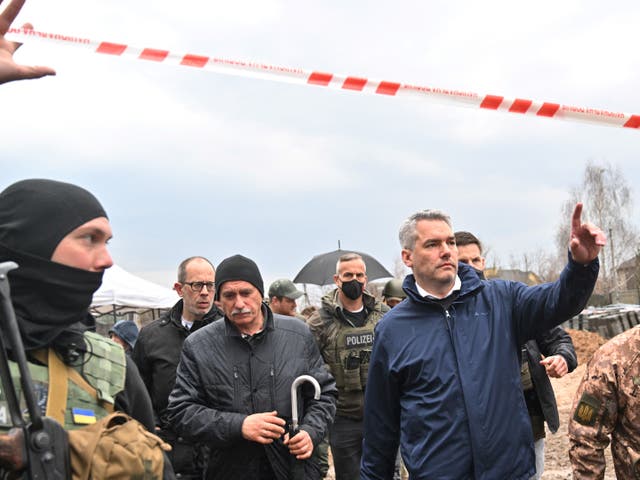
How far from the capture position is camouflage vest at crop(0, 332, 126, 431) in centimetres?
201

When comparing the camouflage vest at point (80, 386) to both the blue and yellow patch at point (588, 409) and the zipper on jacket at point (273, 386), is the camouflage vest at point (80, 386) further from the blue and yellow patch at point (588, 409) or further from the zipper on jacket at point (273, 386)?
the blue and yellow patch at point (588, 409)

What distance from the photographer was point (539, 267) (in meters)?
74.1

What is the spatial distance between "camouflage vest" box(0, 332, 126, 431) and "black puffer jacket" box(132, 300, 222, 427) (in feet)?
10.0

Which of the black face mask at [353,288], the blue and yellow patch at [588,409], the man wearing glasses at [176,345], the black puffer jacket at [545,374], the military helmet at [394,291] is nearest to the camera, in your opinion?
the blue and yellow patch at [588,409]

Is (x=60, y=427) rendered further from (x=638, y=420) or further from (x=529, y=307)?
(x=638, y=420)

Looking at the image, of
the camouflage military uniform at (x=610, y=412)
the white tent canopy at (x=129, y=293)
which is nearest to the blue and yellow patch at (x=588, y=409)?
the camouflage military uniform at (x=610, y=412)

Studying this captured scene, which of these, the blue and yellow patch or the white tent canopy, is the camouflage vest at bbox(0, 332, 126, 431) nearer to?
the blue and yellow patch

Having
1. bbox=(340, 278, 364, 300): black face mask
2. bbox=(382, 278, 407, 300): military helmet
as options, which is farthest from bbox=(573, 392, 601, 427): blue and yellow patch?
bbox=(382, 278, 407, 300): military helmet

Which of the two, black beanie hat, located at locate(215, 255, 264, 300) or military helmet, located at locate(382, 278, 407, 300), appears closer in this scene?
black beanie hat, located at locate(215, 255, 264, 300)

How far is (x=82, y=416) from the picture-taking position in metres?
2.06

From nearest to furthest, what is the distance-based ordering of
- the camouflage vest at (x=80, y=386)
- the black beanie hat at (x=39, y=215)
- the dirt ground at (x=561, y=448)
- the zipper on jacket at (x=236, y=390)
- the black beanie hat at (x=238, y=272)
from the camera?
the camouflage vest at (x=80, y=386) < the black beanie hat at (x=39, y=215) < the zipper on jacket at (x=236, y=390) < the black beanie hat at (x=238, y=272) < the dirt ground at (x=561, y=448)

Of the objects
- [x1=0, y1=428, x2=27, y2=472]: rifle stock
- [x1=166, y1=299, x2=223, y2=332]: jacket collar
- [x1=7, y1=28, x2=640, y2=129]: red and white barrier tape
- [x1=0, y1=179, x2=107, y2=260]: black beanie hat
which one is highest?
[x1=7, y1=28, x2=640, y2=129]: red and white barrier tape

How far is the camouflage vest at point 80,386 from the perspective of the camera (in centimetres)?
201

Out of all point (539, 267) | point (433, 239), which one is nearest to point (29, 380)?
point (433, 239)
